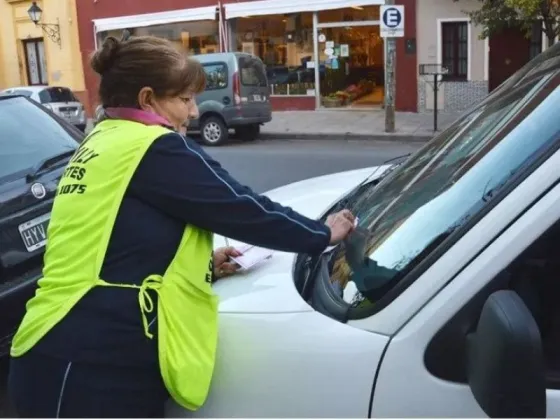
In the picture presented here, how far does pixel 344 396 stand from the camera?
1.60m

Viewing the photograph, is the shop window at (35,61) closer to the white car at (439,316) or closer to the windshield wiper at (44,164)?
the windshield wiper at (44,164)

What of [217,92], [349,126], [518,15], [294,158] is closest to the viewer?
[294,158]

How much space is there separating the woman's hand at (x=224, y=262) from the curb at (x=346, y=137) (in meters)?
13.4

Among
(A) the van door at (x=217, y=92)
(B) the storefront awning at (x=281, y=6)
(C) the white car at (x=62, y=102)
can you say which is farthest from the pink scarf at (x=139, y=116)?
(B) the storefront awning at (x=281, y=6)

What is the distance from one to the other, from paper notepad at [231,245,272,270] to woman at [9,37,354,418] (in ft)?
0.97

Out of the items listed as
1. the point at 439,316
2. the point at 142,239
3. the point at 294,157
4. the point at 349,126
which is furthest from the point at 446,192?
the point at 349,126

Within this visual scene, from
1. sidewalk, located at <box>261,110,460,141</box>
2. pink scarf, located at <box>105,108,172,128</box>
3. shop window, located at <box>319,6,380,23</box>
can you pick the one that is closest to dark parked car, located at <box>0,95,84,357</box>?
pink scarf, located at <box>105,108,172,128</box>

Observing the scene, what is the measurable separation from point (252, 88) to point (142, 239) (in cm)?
1497

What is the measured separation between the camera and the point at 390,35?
15.2m

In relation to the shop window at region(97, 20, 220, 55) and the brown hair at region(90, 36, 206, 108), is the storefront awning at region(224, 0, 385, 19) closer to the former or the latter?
the shop window at region(97, 20, 220, 55)

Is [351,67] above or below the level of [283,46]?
below

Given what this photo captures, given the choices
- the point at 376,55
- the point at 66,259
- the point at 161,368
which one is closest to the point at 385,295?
the point at 161,368

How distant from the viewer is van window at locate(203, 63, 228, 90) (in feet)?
52.8

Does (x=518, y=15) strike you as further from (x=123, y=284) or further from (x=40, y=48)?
(x=40, y=48)
